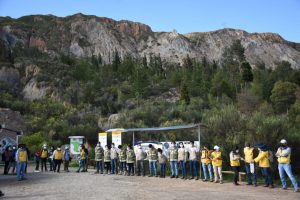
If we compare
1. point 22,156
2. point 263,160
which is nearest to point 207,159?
point 263,160

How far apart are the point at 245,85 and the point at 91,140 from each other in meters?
43.0

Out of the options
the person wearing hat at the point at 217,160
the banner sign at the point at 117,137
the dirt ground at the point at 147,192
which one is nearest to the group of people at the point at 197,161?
the person wearing hat at the point at 217,160

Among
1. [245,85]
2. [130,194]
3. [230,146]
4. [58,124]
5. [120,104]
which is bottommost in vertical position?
[130,194]

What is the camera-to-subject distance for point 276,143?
17.3 m

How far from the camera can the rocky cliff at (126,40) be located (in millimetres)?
161000

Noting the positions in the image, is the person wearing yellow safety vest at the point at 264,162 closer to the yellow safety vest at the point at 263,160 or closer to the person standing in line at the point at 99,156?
the yellow safety vest at the point at 263,160

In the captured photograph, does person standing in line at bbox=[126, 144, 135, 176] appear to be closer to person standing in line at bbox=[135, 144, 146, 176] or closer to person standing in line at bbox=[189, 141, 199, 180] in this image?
person standing in line at bbox=[135, 144, 146, 176]

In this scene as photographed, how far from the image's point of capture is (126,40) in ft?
588

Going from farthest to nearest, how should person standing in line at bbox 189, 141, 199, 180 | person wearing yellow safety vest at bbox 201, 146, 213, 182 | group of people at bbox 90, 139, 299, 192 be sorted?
person standing in line at bbox 189, 141, 199, 180 → person wearing yellow safety vest at bbox 201, 146, 213, 182 → group of people at bbox 90, 139, 299, 192

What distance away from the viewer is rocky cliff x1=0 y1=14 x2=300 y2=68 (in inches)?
→ 6339

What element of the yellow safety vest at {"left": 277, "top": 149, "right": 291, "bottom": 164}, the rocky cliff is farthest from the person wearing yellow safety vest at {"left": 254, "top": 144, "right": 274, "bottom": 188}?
the rocky cliff

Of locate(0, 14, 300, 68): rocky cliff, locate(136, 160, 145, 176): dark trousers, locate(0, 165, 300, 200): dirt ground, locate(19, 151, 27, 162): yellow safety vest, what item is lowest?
locate(0, 165, 300, 200): dirt ground

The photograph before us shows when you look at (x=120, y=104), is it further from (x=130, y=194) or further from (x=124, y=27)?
(x=124, y=27)

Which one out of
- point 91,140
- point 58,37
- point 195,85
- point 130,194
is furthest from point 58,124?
point 58,37
